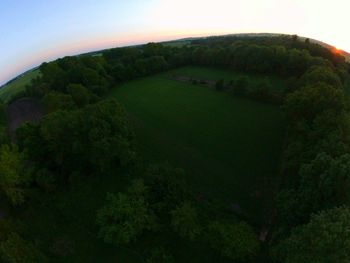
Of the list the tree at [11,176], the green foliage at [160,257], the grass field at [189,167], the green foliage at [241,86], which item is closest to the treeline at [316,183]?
the grass field at [189,167]

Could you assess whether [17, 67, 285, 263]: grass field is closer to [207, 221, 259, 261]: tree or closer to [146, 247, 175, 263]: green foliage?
[146, 247, 175, 263]: green foliage

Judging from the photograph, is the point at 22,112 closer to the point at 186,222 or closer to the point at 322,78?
the point at 186,222

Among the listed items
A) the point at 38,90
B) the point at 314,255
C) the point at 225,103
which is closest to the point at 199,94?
the point at 225,103

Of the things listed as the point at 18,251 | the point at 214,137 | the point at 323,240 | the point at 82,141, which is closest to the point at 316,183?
the point at 323,240

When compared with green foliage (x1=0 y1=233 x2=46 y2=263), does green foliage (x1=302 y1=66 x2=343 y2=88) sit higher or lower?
higher

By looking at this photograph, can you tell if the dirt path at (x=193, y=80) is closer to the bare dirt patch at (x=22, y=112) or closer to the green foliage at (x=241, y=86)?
the green foliage at (x=241, y=86)

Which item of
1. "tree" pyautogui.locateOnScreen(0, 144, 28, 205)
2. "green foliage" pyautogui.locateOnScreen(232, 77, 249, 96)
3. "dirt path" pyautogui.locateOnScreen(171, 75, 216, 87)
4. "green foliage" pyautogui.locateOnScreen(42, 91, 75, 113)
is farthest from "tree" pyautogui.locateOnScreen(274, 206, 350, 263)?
"dirt path" pyautogui.locateOnScreen(171, 75, 216, 87)
